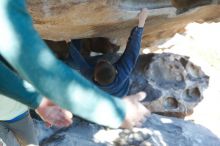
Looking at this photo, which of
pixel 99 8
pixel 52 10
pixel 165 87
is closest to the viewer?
pixel 52 10

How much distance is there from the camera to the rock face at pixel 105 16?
377 cm

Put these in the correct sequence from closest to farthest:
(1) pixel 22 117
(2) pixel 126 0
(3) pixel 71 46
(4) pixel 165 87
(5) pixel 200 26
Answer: (1) pixel 22 117 < (2) pixel 126 0 < (3) pixel 71 46 < (4) pixel 165 87 < (5) pixel 200 26

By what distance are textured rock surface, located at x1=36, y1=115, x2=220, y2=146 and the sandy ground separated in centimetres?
50

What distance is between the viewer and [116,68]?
4543mm

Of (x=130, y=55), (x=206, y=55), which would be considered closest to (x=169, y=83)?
(x=130, y=55)

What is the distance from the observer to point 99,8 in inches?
159

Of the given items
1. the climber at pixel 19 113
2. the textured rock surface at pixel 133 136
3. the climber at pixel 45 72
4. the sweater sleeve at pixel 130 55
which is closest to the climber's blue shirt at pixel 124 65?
the sweater sleeve at pixel 130 55

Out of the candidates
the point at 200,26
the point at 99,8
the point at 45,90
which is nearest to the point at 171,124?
the point at 99,8

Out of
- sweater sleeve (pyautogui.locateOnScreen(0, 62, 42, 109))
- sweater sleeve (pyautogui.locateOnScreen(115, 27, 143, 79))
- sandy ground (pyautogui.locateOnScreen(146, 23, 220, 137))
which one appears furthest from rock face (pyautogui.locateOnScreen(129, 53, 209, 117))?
sweater sleeve (pyautogui.locateOnScreen(0, 62, 42, 109))

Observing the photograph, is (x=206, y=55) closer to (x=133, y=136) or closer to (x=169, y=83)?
(x=169, y=83)

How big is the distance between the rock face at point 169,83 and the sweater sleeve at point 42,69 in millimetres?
3633

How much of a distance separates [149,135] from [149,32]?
5.20 feet

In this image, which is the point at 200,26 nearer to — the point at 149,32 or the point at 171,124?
the point at 149,32

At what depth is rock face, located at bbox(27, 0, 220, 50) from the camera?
12.4ft
